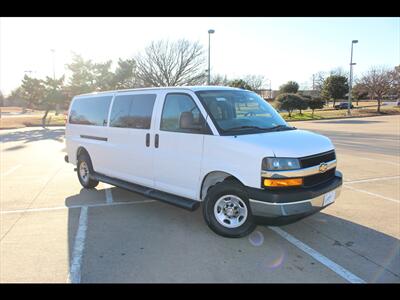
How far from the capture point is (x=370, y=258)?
→ 3.95 m

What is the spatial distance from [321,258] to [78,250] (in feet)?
9.64

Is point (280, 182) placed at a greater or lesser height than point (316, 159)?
lesser

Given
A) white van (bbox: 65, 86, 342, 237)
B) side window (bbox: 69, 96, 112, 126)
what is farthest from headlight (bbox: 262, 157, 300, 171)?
side window (bbox: 69, 96, 112, 126)

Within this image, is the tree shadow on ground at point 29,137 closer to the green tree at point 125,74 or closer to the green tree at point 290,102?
the green tree at point 125,74

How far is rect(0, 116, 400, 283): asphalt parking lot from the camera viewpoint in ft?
11.8

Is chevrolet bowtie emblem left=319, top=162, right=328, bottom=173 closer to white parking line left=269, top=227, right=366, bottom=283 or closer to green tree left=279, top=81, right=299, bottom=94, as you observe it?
white parking line left=269, top=227, right=366, bottom=283

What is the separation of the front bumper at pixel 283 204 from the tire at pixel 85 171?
4.19 meters

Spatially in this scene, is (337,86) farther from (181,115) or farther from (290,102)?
(181,115)

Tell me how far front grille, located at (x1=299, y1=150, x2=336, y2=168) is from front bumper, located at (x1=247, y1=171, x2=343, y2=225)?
0.31 meters

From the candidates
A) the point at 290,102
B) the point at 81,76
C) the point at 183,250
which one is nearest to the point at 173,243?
the point at 183,250

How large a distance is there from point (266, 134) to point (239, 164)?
0.61 meters

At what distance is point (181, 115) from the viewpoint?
193 inches
